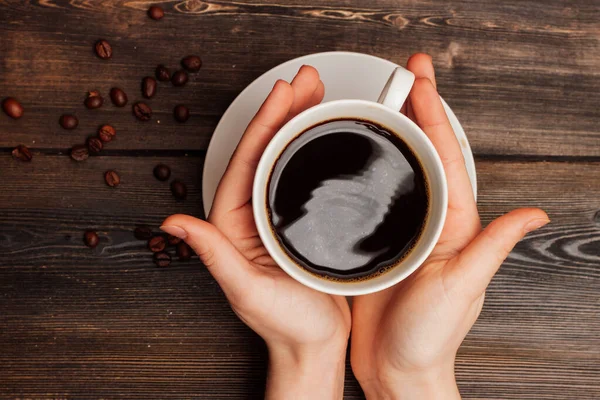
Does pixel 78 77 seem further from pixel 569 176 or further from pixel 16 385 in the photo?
pixel 569 176

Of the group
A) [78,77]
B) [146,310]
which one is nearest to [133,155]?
[78,77]

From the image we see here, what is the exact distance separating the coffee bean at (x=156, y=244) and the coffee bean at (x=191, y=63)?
376mm

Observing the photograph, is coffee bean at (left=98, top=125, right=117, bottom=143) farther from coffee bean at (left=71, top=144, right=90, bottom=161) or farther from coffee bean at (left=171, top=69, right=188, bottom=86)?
coffee bean at (left=171, top=69, right=188, bottom=86)

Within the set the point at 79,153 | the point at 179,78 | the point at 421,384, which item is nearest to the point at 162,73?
the point at 179,78

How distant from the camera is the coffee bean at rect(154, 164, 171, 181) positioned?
119cm

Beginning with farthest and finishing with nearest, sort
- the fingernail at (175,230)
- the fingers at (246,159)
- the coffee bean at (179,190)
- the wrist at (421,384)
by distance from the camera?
the coffee bean at (179,190) < the wrist at (421,384) < the fingers at (246,159) < the fingernail at (175,230)

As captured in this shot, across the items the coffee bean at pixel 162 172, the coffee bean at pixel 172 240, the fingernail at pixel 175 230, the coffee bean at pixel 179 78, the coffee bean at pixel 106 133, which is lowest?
the coffee bean at pixel 172 240

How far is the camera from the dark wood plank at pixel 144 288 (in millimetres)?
1214

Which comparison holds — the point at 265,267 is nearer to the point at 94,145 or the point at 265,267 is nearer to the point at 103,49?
the point at 94,145

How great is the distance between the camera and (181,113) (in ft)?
3.89

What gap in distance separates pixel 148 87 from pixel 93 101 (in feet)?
0.40

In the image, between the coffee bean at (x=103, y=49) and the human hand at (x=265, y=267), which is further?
the coffee bean at (x=103, y=49)

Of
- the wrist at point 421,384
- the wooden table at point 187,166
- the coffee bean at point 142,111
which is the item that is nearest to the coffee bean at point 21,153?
the wooden table at point 187,166

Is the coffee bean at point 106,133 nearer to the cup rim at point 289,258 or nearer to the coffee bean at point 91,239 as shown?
the coffee bean at point 91,239
